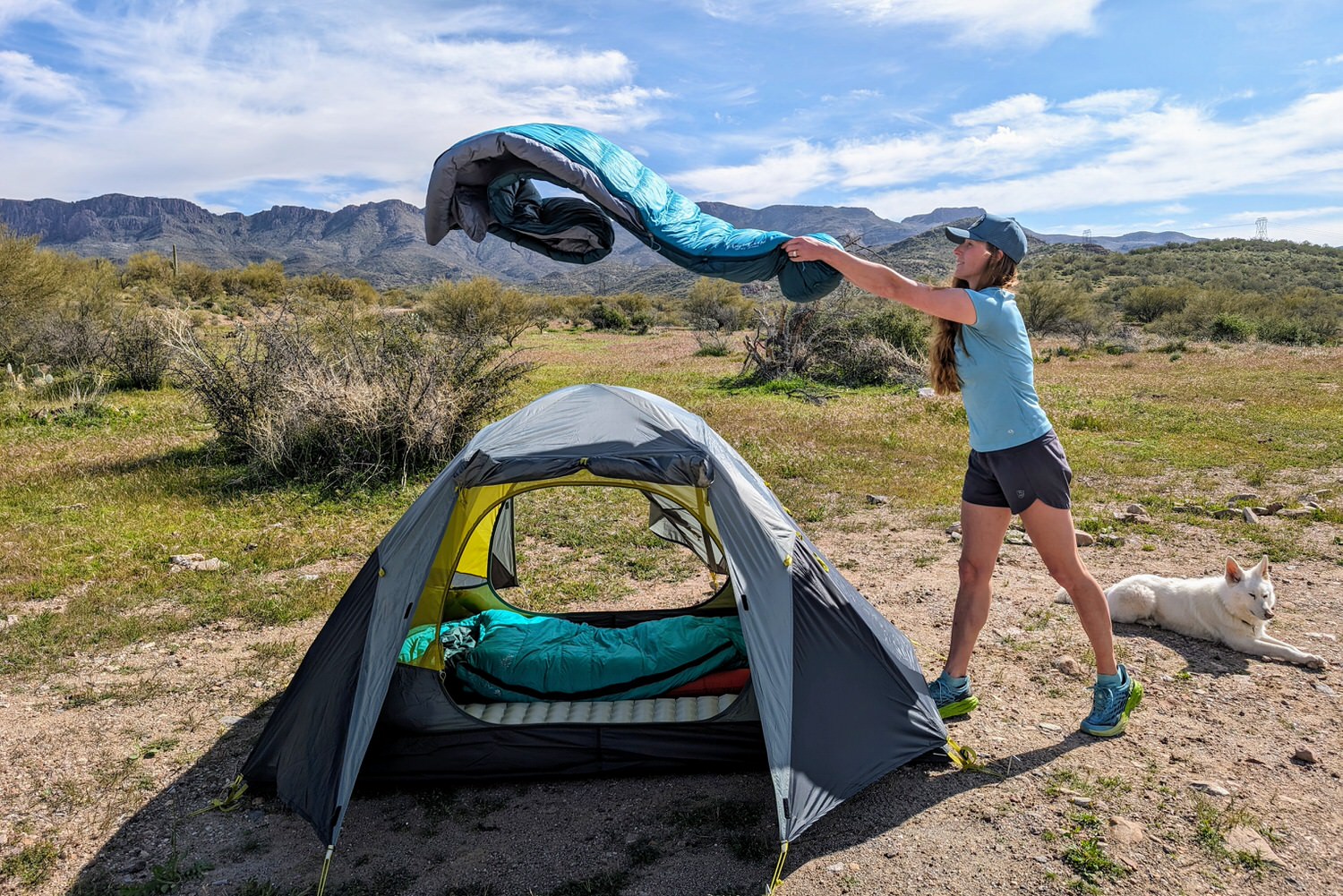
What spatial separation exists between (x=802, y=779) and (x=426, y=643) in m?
2.03

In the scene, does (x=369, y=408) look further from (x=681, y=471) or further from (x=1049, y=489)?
(x=1049, y=489)

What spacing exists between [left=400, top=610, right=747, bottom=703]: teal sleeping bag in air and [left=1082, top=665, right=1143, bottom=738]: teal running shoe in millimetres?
1693

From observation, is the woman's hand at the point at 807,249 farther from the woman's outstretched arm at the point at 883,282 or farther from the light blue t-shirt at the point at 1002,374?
the light blue t-shirt at the point at 1002,374

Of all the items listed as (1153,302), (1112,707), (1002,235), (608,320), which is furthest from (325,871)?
(1153,302)

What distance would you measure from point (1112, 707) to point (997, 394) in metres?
1.63

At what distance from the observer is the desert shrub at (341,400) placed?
8.76 meters

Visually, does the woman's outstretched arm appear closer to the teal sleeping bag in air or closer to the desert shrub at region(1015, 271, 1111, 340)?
the teal sleeping bag in air

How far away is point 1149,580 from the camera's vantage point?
5.21 m

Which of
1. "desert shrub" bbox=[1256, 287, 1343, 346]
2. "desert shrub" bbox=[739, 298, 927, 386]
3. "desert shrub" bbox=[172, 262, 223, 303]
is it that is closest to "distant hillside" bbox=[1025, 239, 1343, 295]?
"desert shrub" bbox=[1256, 287, 1343, 346]

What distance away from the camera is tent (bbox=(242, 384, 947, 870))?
11.4 feet

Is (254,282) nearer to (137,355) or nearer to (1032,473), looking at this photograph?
(137,355)

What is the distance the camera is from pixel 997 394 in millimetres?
3566

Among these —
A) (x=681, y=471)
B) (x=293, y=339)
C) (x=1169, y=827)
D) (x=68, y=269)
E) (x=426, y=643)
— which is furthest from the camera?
(x=68, y=269)

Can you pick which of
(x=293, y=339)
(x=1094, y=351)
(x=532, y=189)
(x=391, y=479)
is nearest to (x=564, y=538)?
(x=391, y=479)
